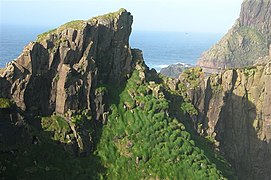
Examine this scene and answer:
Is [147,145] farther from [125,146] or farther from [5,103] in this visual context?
[5,103]

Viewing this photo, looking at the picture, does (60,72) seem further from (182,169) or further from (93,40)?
(182,169)

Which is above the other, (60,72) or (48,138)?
(60,72)

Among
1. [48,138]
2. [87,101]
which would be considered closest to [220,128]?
[87,101]

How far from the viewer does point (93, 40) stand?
67.9 meters

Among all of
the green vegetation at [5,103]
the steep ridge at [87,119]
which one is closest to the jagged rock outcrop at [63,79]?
the steep ridge at [87,119]

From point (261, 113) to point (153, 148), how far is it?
3388cm

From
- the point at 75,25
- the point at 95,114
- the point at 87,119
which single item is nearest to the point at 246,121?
the point at 95,114

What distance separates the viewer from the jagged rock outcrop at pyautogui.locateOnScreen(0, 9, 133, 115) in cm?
6147

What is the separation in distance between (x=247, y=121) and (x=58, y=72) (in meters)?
43.0

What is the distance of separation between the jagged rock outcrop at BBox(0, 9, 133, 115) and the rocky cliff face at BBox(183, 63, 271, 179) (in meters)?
29.2

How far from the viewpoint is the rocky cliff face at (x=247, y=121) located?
86.8 m

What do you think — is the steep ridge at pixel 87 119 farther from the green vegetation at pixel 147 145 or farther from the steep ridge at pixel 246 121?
the steep ridge at pixel 246 121

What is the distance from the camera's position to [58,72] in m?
64.4

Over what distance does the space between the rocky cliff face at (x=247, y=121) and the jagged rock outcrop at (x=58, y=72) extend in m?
29.2
